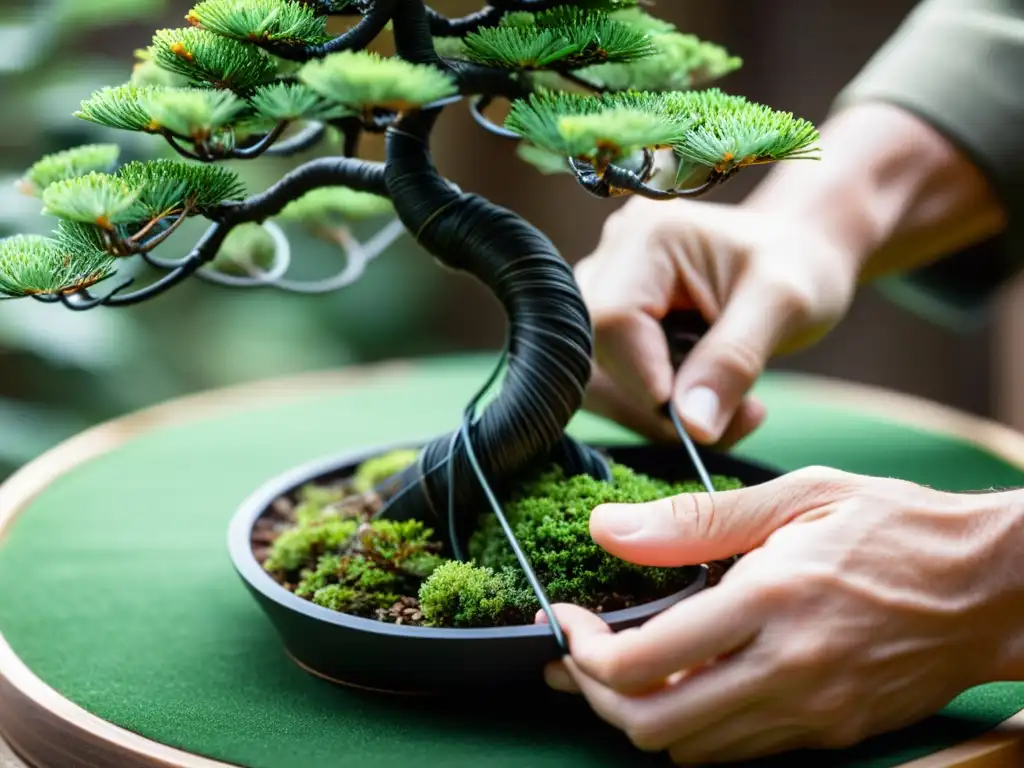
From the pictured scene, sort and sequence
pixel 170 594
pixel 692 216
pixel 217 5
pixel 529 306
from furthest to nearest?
1. pixel 692 216
2. pixel 170 594
3. pixel 529 306
4. pixel 217 5

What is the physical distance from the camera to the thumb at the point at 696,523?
730 millimetres

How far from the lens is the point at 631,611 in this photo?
2.45 feet

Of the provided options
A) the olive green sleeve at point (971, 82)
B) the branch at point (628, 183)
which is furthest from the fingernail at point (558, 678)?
the olive green sleeve at point (971, 82)

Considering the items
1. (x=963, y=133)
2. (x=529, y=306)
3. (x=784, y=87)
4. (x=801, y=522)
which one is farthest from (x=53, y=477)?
(x=784, y=87)

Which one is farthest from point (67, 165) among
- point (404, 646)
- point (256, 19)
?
point (404, 646)

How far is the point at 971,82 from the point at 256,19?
41.8 inches

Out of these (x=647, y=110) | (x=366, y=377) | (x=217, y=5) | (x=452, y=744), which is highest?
(x=217, y=5)

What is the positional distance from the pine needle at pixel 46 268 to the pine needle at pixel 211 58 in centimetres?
15

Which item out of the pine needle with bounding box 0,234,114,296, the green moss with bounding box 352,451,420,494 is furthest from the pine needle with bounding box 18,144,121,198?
the green moss with bounding box 352,451,420,494

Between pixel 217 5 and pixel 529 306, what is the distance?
350 mm

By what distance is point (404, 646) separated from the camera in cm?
75

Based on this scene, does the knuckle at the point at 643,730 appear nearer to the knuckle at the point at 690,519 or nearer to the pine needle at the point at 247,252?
the knuckle at the point at 690,519

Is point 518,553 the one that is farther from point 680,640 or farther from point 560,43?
point 560,43

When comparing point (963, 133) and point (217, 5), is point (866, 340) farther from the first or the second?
point (217, 5)
